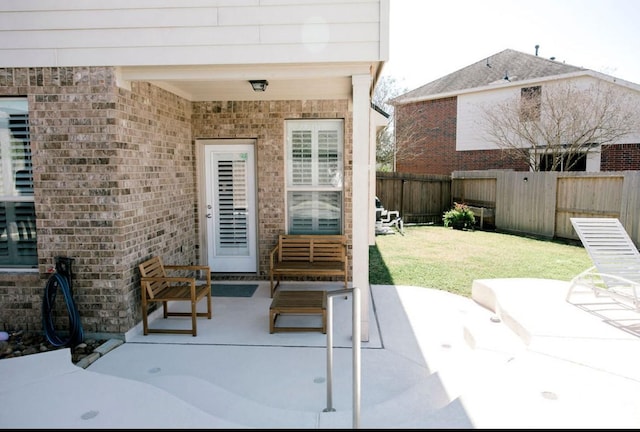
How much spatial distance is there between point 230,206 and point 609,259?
5575mm

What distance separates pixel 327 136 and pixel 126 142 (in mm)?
3157

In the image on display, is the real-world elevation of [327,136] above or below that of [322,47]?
below

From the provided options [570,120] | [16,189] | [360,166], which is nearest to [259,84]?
[360,166]

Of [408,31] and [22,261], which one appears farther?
[408,31]

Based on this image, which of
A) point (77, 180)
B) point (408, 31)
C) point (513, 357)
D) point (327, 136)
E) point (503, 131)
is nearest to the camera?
point (513, 357)

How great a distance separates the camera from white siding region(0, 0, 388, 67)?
4395 mm

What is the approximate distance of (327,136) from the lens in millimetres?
7051

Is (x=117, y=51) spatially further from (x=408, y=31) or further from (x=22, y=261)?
(x=408, y=31)

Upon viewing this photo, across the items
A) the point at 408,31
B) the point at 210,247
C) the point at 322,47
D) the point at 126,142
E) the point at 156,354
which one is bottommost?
the point at 156,354

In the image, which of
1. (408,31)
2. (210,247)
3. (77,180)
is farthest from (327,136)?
(408,31)

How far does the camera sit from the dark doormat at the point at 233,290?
6.59m

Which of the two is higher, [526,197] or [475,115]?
[475,115]

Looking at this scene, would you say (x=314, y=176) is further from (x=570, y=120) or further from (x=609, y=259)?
(x=570, y=120)

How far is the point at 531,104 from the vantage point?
16.3 metres
